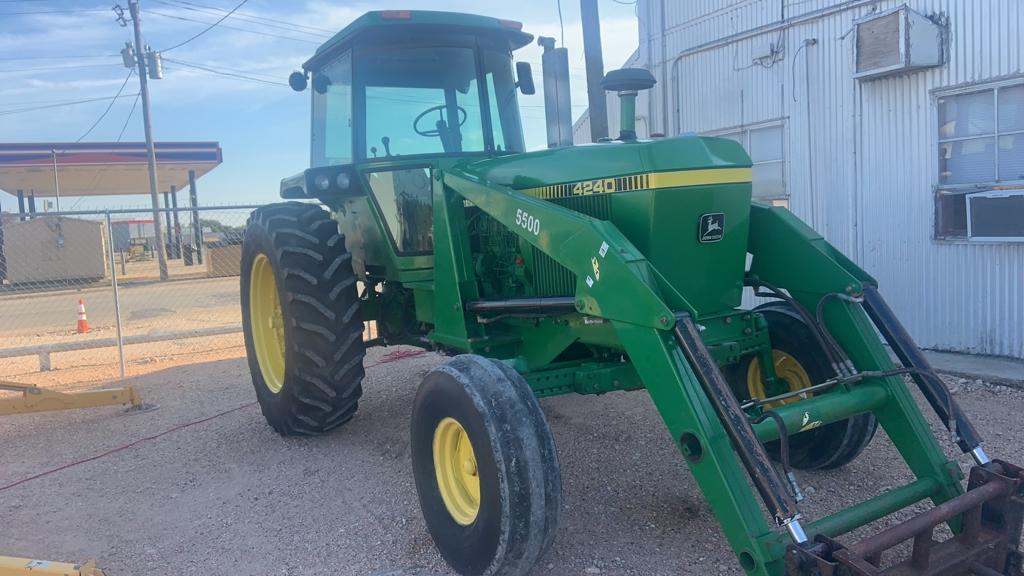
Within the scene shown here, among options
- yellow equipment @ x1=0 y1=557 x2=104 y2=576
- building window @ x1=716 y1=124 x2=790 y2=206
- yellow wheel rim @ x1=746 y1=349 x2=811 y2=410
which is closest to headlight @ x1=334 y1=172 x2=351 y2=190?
yellow equipment @ x1=0 y1=557 x2=104 y2=576

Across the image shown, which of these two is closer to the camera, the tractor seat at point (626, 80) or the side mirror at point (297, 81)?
the tractor seat at point (626, 80)

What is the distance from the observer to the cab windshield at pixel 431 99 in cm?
524

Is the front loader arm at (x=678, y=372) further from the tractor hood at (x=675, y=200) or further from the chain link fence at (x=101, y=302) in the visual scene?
the chain link fence at (x=101, y=302)

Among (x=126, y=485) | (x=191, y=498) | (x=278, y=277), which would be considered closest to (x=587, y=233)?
(x=278, y=277)

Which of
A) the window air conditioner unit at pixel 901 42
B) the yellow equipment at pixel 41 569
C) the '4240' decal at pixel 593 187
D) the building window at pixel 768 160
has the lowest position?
the yellow equipment at pixel 41 569

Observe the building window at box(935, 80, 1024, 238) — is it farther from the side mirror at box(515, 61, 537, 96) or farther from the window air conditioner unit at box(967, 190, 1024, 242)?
the side mirror at box(515, 61, 537, 96)

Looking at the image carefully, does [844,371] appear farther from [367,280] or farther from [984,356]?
[984,356]

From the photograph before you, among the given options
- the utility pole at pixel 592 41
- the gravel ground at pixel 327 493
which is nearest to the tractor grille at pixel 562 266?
the gravel ground at pixel 327 493

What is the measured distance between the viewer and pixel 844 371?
12.3 ft

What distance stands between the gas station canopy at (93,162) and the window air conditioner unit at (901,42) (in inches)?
1002

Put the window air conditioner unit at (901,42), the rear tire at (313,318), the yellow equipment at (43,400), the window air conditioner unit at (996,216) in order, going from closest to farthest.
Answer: the rear tire at (313,318)
the yellow equipment at (43,400)
the window air conditioner unit at (996,216)
the window air conditioner unit at (901,42)

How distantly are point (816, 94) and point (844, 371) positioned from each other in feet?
17.3

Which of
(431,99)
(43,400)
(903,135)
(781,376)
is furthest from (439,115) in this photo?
(903,135)

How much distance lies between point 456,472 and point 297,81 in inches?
140
